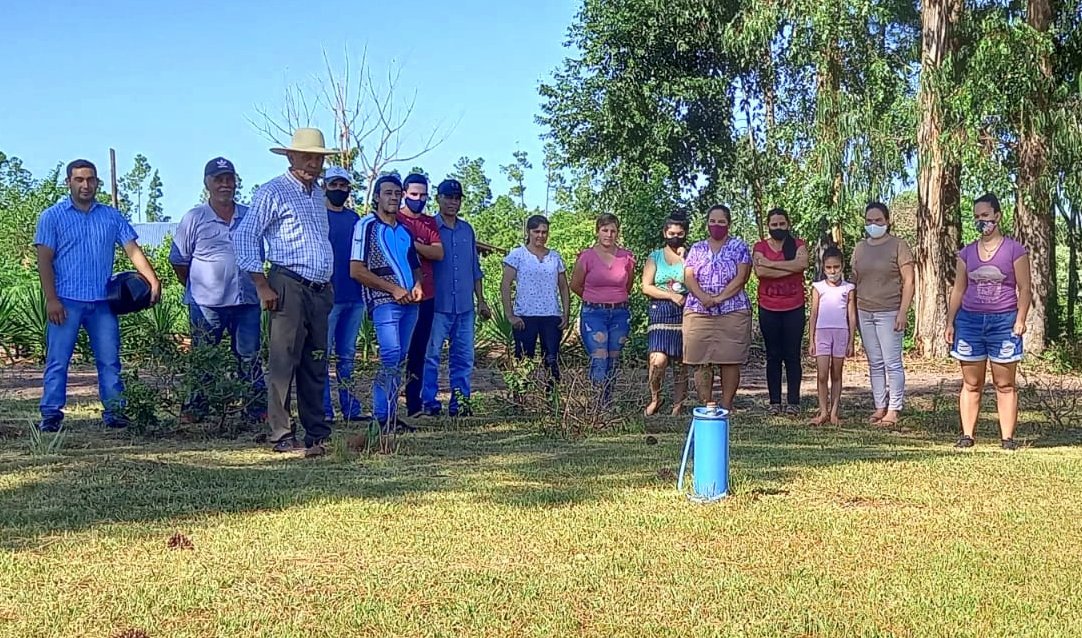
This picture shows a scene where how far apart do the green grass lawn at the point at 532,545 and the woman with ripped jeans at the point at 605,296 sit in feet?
6.88

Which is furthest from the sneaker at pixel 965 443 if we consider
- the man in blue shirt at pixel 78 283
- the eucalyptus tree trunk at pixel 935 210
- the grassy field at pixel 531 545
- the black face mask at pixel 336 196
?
the eucalyptus tree trunk at pixel 935 210

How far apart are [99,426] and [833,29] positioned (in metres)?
11.6

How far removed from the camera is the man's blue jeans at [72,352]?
7.49 metres

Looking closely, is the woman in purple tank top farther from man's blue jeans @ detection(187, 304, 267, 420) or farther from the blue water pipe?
man's blue jeans @ detection(187, 304, 267, 420)

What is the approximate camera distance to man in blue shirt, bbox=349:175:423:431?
751cm

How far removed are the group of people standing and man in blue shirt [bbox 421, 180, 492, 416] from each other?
0.01m

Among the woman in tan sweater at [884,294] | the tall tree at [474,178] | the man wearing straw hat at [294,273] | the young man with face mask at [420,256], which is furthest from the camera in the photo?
the tall tree at [474,178]

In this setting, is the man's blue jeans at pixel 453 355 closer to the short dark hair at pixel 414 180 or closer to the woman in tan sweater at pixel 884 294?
the short dark hair at pixel 414 180

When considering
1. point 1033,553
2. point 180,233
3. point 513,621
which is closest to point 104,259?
point 180,233

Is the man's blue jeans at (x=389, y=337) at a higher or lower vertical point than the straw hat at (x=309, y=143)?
lower

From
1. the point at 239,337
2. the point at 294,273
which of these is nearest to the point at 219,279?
the point at 239,337

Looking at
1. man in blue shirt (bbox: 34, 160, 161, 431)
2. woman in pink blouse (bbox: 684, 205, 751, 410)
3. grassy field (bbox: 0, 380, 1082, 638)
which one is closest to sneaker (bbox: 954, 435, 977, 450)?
grassy field (bbox: 0, 380, 1082, 638)

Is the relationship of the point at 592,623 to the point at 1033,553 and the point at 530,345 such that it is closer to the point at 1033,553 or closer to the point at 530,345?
the point at 1033,553

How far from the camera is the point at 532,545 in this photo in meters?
4.51
